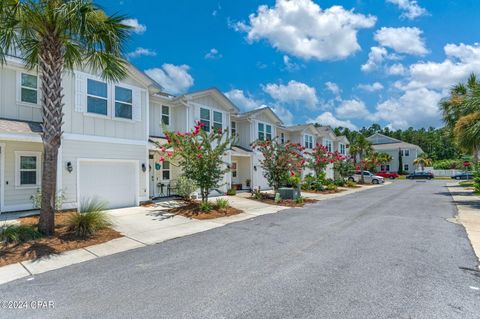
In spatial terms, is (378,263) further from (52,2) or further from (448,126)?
(448,126)

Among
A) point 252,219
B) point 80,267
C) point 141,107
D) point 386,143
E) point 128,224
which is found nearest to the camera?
point 80,267

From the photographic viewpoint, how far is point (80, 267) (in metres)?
5.57

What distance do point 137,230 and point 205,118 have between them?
417 inches

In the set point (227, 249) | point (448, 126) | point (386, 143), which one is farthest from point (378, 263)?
point (386, 143)

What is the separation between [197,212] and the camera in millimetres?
11414

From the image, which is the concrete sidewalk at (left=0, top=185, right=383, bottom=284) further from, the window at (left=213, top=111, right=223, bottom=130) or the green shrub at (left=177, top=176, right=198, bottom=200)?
the window at (left=213, top=111, right=223, bottom=130)

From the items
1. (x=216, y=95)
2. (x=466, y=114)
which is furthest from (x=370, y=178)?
(x=216, y=95)

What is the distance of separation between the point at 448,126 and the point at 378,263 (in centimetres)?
2338

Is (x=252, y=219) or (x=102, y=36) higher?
(x=102, y=36)

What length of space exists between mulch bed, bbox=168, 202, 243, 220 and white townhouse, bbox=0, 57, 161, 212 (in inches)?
113

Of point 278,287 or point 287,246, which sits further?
point 287,246

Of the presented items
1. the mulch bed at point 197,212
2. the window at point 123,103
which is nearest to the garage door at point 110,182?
the window at point 123,103

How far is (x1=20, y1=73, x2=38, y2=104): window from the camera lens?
1109cm

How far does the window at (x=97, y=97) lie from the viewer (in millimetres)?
11883
